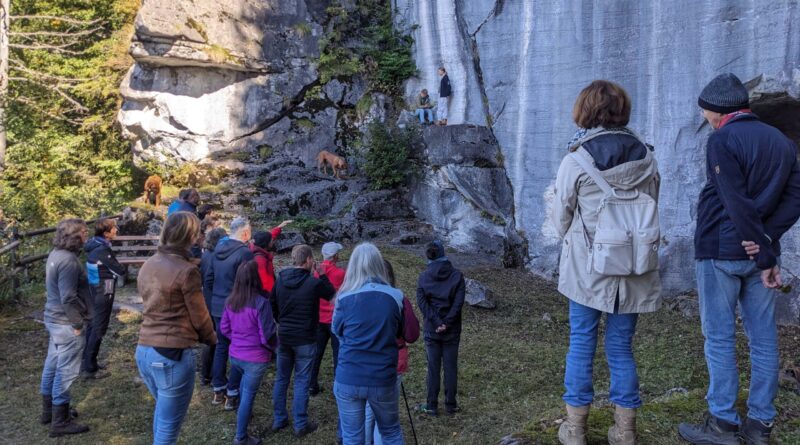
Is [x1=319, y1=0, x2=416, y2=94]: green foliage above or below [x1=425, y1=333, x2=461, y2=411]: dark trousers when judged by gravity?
above

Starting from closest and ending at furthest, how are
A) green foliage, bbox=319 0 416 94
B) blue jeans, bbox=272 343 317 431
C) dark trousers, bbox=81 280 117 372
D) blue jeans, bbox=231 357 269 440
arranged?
blue jeans, bbox=231 357 269 440, blue jeans, bbox=272 343 317 431, dark trousers, bbox=81 280 117 372, green foliage, bbox=319 0 416 94

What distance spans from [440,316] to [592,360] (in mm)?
2742

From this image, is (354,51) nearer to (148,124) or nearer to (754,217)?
(148,124)

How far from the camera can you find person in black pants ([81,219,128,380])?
654 cm

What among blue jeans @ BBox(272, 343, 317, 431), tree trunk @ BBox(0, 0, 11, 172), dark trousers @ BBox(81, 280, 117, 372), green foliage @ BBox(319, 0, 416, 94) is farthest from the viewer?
green foliage @ BBox(319, 0, 416, 94)

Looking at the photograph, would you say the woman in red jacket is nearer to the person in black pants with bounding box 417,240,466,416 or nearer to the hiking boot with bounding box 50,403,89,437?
the person in black pants with bounding box 417,240,466,416

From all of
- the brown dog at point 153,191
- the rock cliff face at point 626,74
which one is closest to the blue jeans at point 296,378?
the rock cliff face at point 626,74

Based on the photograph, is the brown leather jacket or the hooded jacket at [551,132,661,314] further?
the brown leather jacket

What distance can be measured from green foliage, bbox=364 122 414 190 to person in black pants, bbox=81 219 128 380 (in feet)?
31.6

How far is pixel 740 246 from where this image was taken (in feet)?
10.2

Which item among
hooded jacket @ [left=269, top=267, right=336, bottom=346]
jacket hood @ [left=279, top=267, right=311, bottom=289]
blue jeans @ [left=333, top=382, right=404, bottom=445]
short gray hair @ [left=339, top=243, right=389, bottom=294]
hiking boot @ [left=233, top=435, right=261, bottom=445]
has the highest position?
short gray hair @ [left=339, top=243, right=389, bottom=294]

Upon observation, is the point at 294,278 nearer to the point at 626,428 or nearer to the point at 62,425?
the point at 62,425

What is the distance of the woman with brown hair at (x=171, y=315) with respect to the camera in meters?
3.77

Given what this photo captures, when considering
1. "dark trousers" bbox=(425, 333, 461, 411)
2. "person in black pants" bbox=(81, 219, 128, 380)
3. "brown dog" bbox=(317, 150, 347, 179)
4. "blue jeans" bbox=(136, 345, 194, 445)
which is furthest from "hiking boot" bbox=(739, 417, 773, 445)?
"brown dog" bbox=(317, 150, 347, 179)
